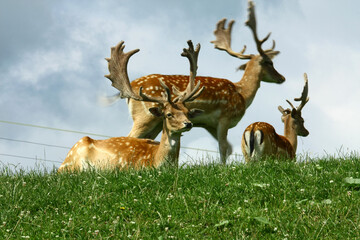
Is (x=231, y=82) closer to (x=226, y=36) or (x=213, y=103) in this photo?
(x=213, y=103)

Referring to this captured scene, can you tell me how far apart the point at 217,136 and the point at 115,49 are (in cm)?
285

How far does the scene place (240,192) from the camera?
614 centimetres

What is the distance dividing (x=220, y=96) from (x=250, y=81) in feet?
5.39

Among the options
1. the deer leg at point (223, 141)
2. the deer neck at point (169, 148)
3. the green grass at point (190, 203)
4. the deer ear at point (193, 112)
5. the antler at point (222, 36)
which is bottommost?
the green grass at point (190, 203)

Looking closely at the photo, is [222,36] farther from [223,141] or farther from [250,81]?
[223,141]

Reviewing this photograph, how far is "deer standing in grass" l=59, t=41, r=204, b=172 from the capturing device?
7.96m

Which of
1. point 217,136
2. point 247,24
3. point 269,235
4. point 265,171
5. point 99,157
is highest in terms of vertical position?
point 247,24

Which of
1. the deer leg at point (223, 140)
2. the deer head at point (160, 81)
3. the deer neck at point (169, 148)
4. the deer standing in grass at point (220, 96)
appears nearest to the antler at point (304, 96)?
the deer standing in grass at point (220, 96)

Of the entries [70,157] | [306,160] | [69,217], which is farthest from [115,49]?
[69,217]

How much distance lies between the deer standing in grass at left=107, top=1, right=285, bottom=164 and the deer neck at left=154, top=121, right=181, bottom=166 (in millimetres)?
1772

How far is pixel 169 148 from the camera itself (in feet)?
26.2

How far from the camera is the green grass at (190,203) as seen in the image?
5270 mm

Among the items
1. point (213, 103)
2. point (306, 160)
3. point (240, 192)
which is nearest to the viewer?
point (240, 192)

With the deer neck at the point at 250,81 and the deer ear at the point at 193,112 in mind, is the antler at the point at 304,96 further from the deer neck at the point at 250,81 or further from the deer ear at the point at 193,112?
the deer ear at the point at 193,112
